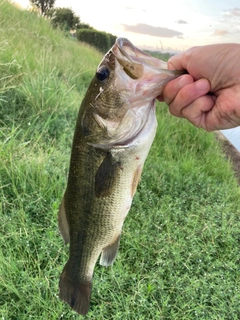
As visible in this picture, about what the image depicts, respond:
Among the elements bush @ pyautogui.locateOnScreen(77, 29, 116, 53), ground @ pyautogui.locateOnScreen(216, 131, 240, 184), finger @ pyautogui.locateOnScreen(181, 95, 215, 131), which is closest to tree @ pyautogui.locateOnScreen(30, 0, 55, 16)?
bush @ pyautogui.locateOnScreen(77, 29, 116, 53)

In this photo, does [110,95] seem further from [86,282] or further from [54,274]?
[54,274]

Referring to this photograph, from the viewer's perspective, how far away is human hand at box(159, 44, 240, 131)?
1517 millimetres

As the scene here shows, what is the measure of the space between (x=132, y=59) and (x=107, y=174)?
414 millimetres

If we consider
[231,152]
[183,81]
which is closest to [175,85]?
[183,81]

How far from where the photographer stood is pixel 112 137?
1390 mm

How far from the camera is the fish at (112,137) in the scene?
51.7 inches

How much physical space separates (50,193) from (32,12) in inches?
256

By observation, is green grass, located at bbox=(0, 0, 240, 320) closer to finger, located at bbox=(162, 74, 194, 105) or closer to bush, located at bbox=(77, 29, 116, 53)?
finger, located at bbox=(162, 74, 194, 105)

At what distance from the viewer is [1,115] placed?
404 centimetres

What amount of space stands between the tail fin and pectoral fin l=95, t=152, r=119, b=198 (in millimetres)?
509

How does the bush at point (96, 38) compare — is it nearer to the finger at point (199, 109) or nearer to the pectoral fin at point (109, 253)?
the finger at point (199, 109)

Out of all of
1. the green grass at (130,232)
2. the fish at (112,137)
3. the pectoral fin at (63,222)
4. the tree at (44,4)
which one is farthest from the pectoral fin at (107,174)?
the tree at (44,4)

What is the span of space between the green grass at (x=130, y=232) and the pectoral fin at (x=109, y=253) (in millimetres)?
831

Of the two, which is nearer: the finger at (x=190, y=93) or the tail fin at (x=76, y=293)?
the finger at (x=190, y=93)
